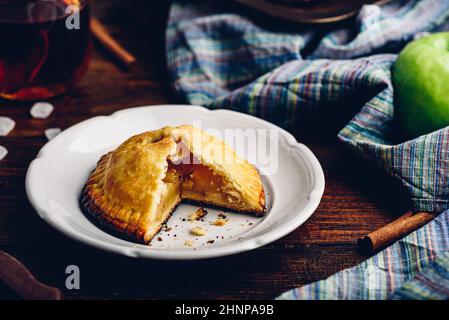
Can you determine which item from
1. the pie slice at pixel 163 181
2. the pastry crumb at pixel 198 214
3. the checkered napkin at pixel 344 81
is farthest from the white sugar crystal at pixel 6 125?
the pastry crumb at pixel 198 214

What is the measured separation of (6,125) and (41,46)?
0.94 feet

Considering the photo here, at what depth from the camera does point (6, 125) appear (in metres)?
2.04

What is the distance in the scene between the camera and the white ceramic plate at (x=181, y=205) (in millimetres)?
1407

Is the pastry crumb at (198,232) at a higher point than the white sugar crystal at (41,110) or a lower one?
higher

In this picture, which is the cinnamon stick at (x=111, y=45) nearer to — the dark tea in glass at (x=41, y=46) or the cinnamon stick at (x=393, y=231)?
the dark tea in glass at (x=41, y=46)

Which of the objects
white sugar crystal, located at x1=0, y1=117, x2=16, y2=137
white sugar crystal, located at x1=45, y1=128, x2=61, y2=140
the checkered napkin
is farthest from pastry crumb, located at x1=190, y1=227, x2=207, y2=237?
white sugar crystal, located at x1=0, y1=117, x2=16, y2=137

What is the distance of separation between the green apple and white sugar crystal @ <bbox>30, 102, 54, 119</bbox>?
1169 millimetres

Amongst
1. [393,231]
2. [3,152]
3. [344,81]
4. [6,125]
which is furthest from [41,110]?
[393,231]

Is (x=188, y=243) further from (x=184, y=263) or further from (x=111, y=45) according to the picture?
(x=111, y=45)

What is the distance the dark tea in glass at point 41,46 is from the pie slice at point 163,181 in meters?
0.52

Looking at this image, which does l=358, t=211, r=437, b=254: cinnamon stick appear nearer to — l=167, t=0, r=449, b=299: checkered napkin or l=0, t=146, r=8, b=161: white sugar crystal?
l=167, t=0, r=449, b=299: checkered napkin

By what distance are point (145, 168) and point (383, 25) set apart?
1133 mm

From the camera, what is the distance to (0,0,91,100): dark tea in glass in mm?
1938
